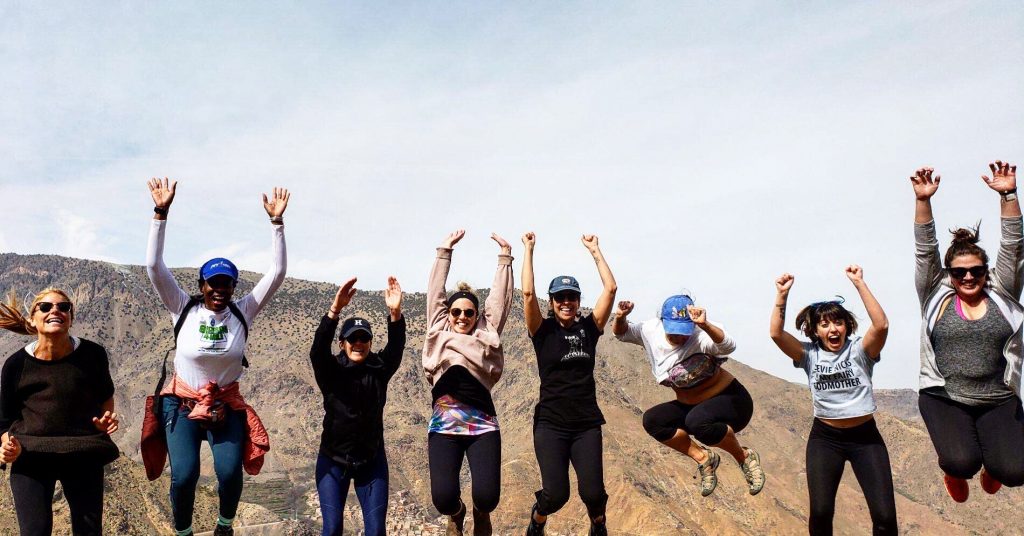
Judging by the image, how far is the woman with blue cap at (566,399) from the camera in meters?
6.94

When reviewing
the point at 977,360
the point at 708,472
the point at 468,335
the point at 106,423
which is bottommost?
the point at 708,472

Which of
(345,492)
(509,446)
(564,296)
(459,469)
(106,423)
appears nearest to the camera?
(106,423)

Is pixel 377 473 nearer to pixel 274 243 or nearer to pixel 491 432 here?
pixel 491 432

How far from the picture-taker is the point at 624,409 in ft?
187

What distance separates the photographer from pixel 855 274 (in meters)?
6.82

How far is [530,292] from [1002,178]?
159 inches

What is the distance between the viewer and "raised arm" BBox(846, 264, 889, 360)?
21.6 ft

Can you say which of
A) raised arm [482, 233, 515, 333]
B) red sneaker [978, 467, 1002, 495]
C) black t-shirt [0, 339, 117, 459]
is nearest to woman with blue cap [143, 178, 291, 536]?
black t-shirt [0, 339, 117, 459]

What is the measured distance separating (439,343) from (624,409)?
169ft

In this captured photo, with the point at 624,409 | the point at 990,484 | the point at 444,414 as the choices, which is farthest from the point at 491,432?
the point at 624,409

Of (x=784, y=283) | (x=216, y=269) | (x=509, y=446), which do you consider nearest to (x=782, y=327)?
(x=784, y=283)

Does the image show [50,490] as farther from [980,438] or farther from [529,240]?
[980,438]

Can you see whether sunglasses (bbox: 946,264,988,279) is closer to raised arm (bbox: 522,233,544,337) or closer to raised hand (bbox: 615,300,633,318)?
raised hand (bbox: 615,300,633,318)

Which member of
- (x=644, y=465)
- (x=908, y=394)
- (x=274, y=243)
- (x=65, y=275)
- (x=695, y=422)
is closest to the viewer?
(x=274, y=243)
